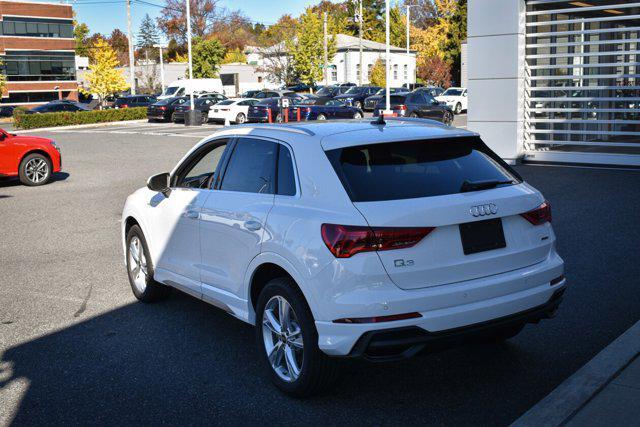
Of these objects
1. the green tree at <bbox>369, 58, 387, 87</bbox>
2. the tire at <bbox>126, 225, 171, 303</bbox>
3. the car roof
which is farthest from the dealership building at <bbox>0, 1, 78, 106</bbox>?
the car roof

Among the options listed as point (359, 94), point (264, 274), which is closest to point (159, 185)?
point (264, 274)

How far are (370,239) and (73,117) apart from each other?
44250 millimetres

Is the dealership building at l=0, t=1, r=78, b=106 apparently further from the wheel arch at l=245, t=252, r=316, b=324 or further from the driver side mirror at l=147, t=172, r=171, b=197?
the wheel arch at l=245, t=252, r=316, b=324

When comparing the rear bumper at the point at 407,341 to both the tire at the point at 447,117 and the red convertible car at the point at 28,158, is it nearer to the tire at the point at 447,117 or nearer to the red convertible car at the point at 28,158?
the red convertible car at the point at 28,158

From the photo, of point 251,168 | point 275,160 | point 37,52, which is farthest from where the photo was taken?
point 37,52

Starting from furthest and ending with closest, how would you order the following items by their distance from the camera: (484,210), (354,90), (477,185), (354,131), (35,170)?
1. (354,90)
2. (35,170)
3. (354,131)
4. (477,185)
5. (484,210)

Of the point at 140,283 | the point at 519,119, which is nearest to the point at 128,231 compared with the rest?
the point at 140,283

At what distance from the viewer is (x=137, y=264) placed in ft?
23.9

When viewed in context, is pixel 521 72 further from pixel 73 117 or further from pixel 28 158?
pixel 73 117

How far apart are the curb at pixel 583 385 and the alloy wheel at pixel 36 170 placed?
14664mm

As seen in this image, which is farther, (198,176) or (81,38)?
(81,38)

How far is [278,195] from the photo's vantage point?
500cm

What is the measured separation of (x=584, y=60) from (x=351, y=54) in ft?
183

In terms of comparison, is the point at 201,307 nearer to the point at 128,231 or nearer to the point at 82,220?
the point at 128,231
